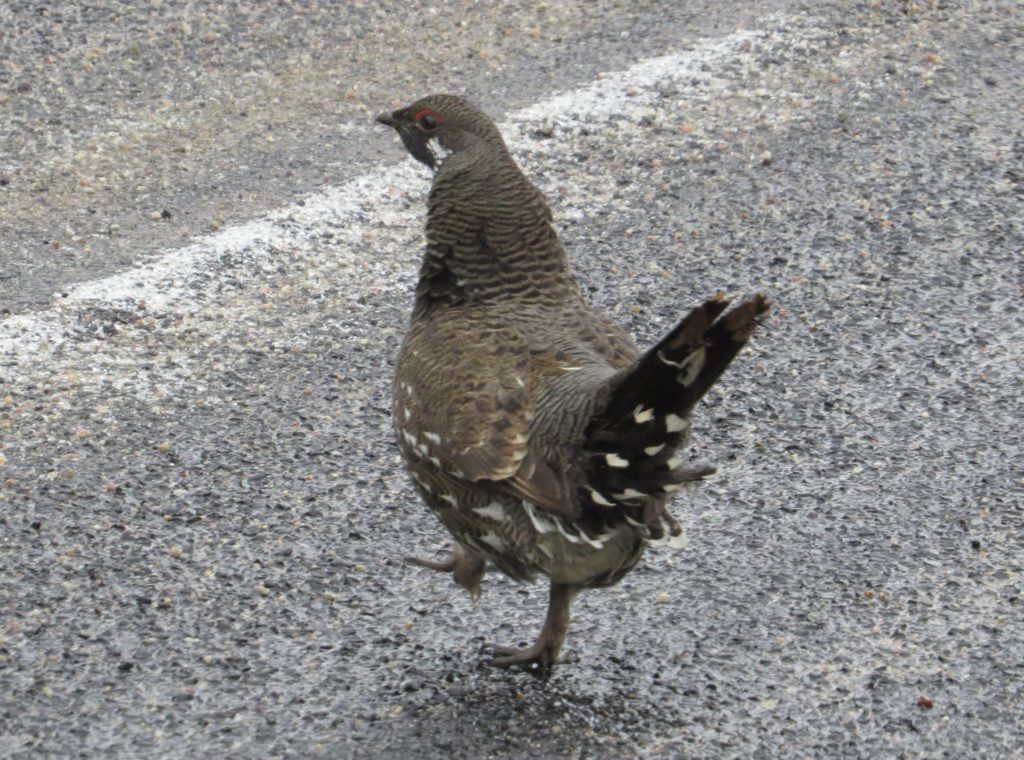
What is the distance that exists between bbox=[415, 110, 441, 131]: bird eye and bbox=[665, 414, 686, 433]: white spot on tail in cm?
170

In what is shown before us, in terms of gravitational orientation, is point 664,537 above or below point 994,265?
above

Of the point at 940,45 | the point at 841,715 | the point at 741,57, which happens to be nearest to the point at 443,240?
the point at 841,715

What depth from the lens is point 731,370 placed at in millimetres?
5414

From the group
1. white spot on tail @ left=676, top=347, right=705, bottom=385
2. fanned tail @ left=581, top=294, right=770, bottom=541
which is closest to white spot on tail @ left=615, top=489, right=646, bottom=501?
fanned tail @ left=581, top=294, right=770, bottom=541

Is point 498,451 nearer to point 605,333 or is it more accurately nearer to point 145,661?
point 605,333

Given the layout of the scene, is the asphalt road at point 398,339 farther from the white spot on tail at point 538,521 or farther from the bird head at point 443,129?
the bird head at point 443,129

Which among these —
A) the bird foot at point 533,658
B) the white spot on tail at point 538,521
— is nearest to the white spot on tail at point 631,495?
the white spot on tail at point 538,521

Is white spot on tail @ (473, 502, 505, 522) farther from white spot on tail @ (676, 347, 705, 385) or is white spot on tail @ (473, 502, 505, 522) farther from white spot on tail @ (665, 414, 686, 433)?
white spot on tail @ (676, 347, 705, 385)

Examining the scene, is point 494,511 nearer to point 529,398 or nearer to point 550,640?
point 529,398

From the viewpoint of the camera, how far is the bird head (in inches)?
182

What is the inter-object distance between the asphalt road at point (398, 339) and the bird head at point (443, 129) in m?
0.86

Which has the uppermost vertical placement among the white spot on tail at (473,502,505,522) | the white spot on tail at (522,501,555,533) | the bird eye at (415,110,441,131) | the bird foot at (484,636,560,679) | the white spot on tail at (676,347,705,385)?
the white spot on tail at (676,347,705,385)

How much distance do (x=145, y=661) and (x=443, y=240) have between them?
1.50 m

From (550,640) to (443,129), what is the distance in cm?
171
